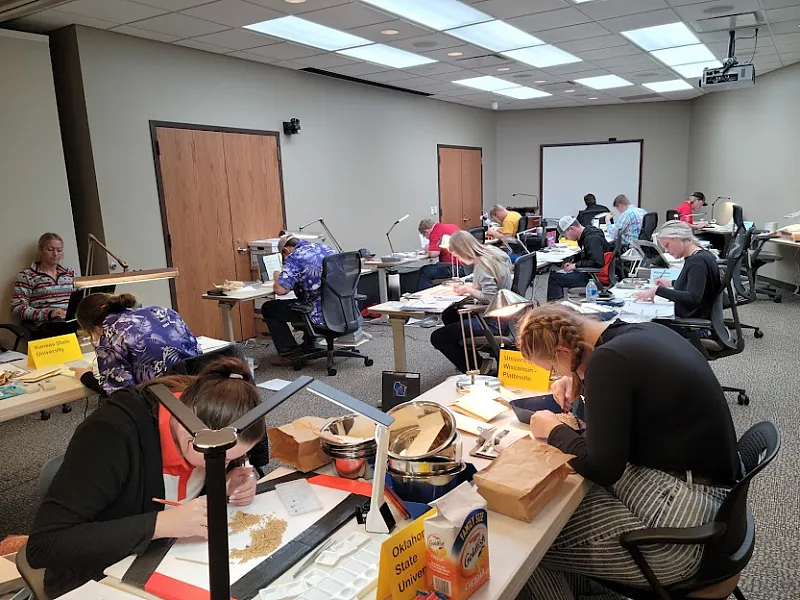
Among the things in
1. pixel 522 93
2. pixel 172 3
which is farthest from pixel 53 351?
pixel 522 93

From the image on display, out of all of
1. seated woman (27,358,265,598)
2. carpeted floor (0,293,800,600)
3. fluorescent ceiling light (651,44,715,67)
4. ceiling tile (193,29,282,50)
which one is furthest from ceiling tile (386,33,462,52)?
seated woman (27,358,265,598)

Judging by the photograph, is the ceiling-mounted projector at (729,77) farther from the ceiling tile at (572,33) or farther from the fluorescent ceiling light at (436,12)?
the fluorescent ceiling light at (436,12)

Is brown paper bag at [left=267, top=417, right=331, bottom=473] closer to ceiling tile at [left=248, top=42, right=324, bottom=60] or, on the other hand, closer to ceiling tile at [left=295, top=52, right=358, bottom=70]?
ceiling tile at [left=248, top=42, right=324, bottom=60]

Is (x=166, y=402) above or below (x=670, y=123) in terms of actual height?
below

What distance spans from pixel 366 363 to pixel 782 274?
6.18 metres

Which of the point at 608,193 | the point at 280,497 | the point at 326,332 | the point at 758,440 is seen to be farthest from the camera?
the point at 608,193

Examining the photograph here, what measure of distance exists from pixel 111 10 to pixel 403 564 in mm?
4403

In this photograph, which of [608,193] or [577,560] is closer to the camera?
[577,560]

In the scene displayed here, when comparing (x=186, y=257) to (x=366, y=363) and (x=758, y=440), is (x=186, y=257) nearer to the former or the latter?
(x=366, y=363)

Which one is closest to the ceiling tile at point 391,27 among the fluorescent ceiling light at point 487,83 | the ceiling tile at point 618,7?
the ceiling tile at point 618,7

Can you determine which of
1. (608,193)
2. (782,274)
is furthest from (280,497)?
(608,193)

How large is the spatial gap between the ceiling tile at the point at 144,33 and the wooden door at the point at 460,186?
4.96 m

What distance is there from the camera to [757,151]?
27.1ft

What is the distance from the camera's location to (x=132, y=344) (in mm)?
2471
